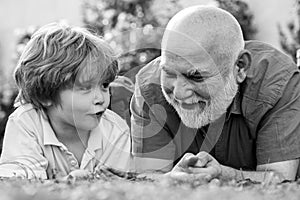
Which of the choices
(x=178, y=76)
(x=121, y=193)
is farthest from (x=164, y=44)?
(x=121, y=193)

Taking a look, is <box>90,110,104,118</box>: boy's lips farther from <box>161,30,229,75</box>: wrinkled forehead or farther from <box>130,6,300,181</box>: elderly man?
<box>161,30,229,75</box>: wrinkled forehead

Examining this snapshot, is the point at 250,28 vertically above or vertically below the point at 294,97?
below

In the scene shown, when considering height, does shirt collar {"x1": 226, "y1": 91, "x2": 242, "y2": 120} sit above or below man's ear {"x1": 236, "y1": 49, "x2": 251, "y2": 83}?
below

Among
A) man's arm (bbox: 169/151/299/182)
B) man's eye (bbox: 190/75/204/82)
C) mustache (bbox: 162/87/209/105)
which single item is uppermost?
man's eye (bbox: 190/75/204/82)

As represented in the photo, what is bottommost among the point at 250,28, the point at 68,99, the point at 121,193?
the point at 250,28

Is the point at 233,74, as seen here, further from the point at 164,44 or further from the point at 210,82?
the point at 164,44

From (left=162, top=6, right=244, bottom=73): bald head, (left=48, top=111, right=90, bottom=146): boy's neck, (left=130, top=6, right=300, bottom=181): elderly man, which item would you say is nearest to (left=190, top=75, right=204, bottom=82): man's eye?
(left=130, top=6, right=300, bottom=181): elderly man

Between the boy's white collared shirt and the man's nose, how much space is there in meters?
0.65

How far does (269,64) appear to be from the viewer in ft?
12.7

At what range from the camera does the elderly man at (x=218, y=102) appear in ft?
11.9

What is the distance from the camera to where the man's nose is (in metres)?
3.57

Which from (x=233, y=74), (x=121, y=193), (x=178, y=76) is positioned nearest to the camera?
(x=121, y=193)

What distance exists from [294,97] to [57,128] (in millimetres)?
1347

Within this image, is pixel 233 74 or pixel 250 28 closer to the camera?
pixel 233 74
